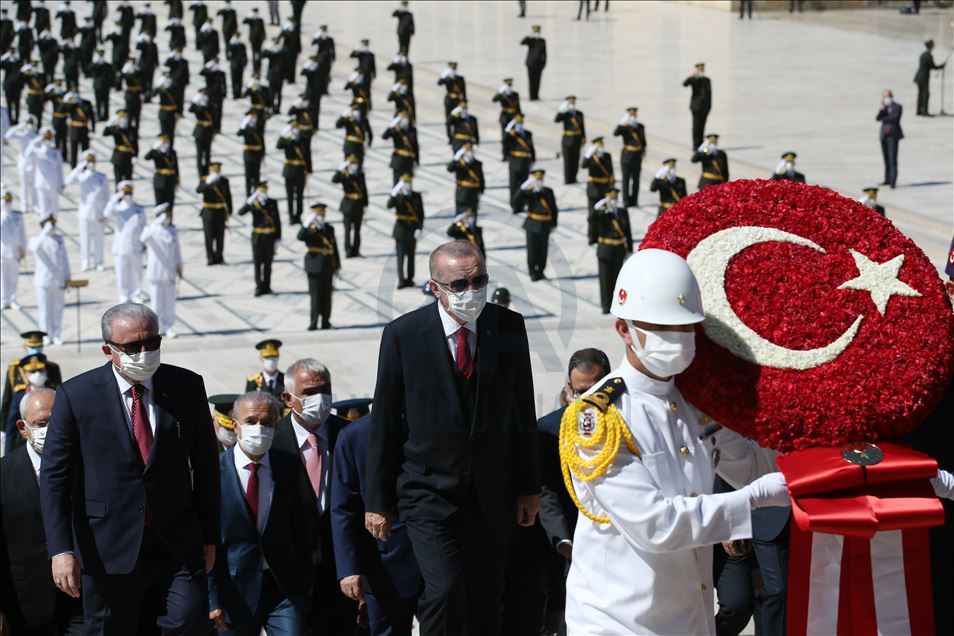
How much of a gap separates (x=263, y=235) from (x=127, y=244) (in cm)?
155

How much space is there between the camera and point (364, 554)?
17.7ft

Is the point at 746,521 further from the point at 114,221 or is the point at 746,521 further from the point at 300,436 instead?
the point at 114,221

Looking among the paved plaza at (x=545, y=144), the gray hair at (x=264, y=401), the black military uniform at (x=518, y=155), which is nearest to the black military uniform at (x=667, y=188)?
the paved plaza at (x=545, y=144)

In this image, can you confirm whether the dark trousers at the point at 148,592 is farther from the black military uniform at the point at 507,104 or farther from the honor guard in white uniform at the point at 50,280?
the black military uniform at the point at 507,104

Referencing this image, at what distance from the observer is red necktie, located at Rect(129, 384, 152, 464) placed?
4.93 m

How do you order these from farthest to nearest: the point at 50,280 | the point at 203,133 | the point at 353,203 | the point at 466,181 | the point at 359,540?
the point at 203,133 < the point at 466,181 < the point at 353,203 < the point at 50,280 < the point at 359,540

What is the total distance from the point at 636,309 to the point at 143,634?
2.17m

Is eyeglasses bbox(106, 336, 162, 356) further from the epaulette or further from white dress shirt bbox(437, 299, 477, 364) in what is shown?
the epaulette

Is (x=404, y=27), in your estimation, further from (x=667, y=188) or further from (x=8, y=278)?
(x=8, y=278)

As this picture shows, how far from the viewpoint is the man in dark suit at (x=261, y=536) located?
18.2 feet

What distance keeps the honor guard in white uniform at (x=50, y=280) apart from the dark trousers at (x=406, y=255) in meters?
3.68

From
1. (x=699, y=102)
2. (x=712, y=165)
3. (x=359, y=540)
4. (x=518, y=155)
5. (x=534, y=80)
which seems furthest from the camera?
(x=534, y=80)

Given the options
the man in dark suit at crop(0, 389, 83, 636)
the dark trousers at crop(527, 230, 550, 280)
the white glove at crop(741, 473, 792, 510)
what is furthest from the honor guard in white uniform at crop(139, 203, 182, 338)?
the white glove at crop(741, 473, 792, 510)

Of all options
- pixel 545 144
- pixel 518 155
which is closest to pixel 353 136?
pixel 518 155
